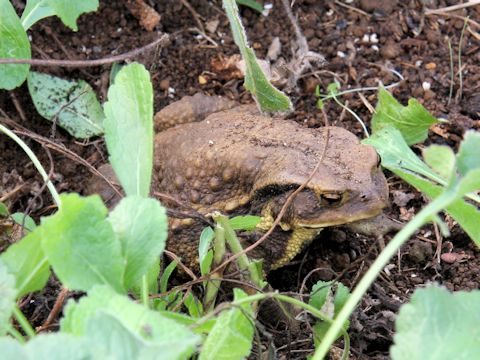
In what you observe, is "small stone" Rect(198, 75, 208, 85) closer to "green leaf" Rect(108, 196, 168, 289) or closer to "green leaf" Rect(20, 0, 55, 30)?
"green leaf" Rect(20, 0, 55, 30)

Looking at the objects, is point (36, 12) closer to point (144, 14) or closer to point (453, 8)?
point (144, 14)

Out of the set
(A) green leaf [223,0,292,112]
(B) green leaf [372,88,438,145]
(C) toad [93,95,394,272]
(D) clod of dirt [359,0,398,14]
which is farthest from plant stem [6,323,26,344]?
(D) clod of dirt [359,0,398,14]

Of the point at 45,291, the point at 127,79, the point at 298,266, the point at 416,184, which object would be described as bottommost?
the point at 298,266

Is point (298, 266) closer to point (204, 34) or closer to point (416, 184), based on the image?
point (416, 184)

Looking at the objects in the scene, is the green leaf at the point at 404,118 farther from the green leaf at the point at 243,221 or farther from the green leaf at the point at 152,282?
the green leaf at the point at 152,282

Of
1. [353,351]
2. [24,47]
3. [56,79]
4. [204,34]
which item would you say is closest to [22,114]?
[56,79]

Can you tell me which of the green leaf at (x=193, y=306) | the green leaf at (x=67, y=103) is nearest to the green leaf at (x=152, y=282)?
the green leaf at (x=193, y=306)
